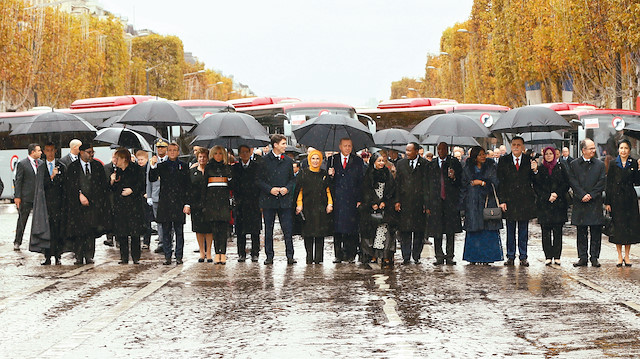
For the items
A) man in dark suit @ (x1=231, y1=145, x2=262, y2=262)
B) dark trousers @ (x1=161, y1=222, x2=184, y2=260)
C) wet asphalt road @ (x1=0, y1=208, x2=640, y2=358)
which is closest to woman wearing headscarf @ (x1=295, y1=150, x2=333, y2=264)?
wet asphalt road @ (x1=0, y1=208, x2=640, y2=358)

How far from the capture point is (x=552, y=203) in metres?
15.8

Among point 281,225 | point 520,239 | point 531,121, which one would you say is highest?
point 531,121

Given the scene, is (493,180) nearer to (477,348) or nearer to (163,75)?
(477,348)

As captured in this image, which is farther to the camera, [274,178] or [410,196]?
[274,178]

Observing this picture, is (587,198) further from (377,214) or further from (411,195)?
(377,214)

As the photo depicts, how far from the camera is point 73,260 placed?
17.3 meters

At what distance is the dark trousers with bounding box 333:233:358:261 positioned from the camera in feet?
53.7

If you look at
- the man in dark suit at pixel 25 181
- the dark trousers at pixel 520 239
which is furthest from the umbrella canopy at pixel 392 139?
the man in dark suit at pixel 25 181

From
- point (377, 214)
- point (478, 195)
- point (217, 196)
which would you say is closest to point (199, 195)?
point (217, 196)

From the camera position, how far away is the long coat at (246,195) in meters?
16.3

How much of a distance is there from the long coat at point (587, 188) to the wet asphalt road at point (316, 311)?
765mm

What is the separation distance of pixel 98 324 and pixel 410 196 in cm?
681

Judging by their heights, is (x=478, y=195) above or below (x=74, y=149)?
below

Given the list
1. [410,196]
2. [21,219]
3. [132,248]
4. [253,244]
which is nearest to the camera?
[410,196]
